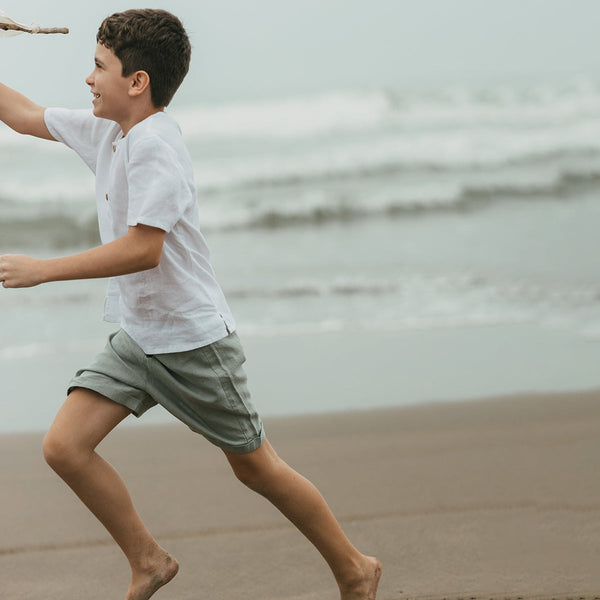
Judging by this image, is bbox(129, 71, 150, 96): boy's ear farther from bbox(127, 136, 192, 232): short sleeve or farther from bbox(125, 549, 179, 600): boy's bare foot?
bbox(125, 549, 179, 600): boy's bare foot

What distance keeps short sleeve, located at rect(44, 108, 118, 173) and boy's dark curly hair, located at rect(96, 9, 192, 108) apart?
230 mm

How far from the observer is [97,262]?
2061mm

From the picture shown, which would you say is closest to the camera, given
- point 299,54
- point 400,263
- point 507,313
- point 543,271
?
point 507,313

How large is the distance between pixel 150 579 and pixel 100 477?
31 cm

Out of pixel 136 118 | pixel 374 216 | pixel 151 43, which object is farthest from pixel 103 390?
pixel 374 216

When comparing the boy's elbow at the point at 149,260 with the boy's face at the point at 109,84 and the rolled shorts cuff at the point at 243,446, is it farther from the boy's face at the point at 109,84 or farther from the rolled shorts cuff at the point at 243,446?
the rolled shorts cuff at the point at 243,446

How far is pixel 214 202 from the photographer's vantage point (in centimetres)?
966

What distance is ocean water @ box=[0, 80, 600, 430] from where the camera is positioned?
608 cm

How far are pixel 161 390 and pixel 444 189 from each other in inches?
317

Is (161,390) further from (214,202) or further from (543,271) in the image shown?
(214,202)

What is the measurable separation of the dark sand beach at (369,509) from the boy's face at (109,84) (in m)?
1.31

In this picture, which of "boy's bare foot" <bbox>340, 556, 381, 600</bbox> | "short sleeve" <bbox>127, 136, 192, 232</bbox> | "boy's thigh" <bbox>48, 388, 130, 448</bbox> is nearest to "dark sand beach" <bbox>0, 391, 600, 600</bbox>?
"boy's bare foot" <bbox>340, 556, 381, 600</bbox>

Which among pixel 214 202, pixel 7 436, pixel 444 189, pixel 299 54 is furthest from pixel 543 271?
pixel 299 54

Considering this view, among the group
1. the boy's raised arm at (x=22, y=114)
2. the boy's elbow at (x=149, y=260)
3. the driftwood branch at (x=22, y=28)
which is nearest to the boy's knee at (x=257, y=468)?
the boy's elbow at (x=149, y=260)
